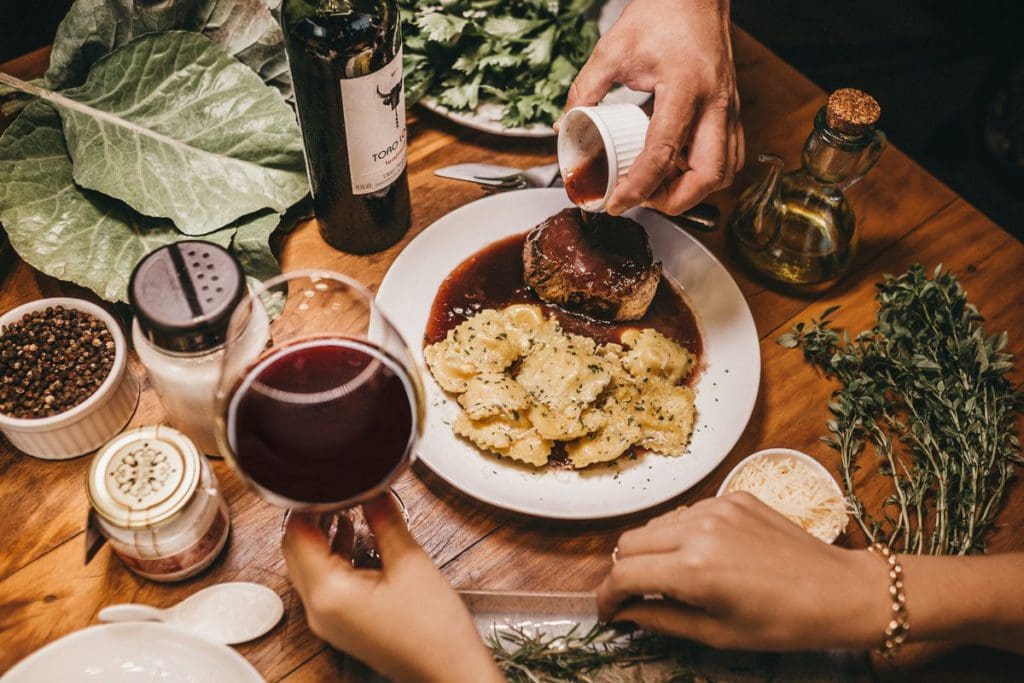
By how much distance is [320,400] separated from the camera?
1235 mm

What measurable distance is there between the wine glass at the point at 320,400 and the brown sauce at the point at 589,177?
0.82 meters

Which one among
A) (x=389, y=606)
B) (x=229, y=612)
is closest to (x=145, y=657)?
(x=229, y=612)

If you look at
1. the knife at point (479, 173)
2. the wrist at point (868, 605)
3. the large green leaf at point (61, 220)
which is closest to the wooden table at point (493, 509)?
the knife at point (479, 173)

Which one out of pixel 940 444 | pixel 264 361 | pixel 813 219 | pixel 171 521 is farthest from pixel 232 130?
pixel 940 444

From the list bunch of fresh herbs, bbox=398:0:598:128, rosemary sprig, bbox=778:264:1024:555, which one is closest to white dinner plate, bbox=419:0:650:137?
bunch of fresh herbs, bbox=398:0:598:128

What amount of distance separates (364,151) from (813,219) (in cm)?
123

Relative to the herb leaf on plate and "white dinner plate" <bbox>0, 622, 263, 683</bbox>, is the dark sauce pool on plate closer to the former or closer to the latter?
the herb leaf on plate

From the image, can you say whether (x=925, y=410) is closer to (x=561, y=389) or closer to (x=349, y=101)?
(x=561, y=389)

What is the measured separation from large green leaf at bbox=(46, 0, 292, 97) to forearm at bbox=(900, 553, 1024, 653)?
1.98m

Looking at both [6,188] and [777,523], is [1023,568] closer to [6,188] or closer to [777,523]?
[777,523]

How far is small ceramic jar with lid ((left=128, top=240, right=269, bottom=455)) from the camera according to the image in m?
1.34

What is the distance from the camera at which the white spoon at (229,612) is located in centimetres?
146

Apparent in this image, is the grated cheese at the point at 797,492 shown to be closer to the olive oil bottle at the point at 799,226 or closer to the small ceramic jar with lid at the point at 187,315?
the olive oil bottle at the point at 799,226

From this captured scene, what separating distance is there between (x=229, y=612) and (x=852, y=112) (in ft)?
5.79
